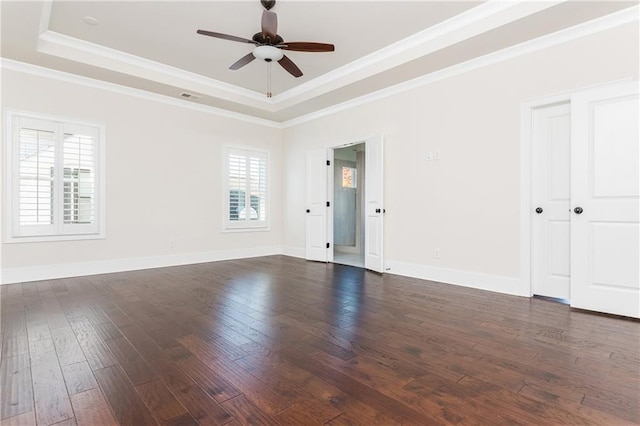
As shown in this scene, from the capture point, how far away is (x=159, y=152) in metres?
5.42

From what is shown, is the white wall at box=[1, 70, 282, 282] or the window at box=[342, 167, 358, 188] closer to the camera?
the white wall at box=[1, 70, 282, 282]

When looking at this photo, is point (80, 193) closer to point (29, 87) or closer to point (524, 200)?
point (29, 87)

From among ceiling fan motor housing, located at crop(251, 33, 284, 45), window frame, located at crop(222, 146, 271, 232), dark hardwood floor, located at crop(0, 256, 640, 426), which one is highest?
ceiling fan motor housing, located at crop(251, 33, 284, 45)

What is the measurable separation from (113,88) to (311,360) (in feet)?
16.7

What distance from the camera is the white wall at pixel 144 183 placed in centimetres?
438

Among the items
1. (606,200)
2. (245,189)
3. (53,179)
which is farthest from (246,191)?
(606,200)

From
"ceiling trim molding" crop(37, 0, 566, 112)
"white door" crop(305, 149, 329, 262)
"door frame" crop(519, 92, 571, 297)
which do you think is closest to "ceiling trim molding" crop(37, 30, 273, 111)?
"ceiling trim molding" crop(37, 0, 566, 112)

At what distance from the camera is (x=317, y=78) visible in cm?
515

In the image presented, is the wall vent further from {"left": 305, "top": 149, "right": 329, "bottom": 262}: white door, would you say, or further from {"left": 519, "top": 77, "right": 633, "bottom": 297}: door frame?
{"left": 519, "top": 77, "right": 633, "bottom": 297}: door frame

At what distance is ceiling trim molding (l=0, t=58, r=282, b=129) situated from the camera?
423 centimetres

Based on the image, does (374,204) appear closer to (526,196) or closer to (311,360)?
(526,196)

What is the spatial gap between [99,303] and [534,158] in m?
4.94

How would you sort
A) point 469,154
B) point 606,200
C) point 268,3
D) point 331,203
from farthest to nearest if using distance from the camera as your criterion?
1. point 331,203
2. point 469,154
3. point 268,3
4. point 606,200

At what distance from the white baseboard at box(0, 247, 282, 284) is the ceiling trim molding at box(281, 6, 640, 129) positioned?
3.64 meters
